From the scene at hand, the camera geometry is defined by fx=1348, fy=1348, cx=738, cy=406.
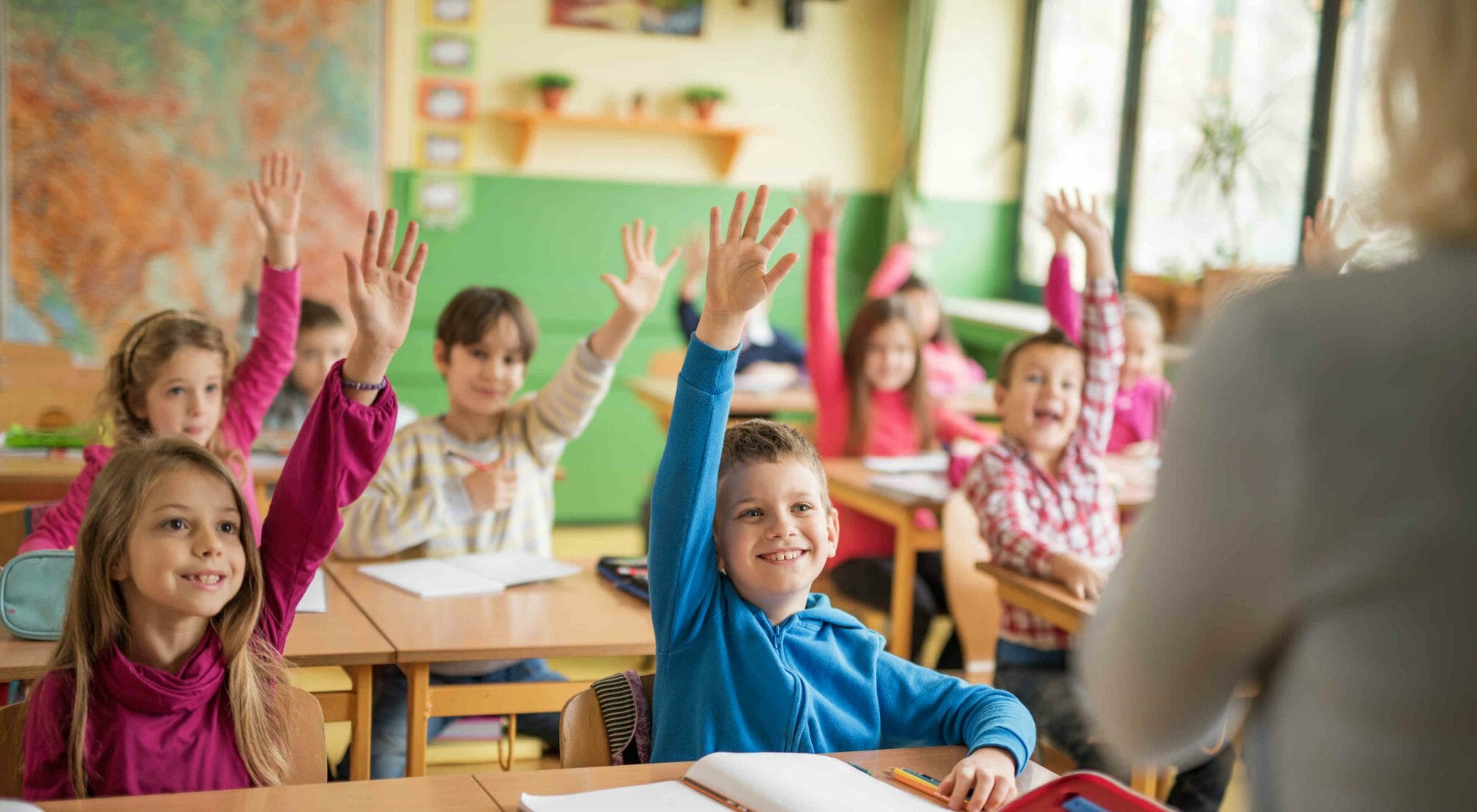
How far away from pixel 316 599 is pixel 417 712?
31 centimetres

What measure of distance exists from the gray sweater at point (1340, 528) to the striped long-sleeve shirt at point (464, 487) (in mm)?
2023

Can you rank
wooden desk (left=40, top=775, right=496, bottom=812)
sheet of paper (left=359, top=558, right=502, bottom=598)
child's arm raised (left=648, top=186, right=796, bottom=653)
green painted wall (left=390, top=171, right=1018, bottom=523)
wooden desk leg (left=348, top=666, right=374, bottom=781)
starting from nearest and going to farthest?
wooden desk (left=40, top=775, right=496, bottom=812)
child's arm raised (left=648, top=186, right=796, bottom=653)
wooden desk leg (left=348, top=666, right=374, bottom=781)
sheet of paper (left=359, top=558, right=502, bottom=598)
green painted wall (left=390, top=171, right=1018, bottom=523)

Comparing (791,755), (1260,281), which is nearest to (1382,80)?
(1260,281)

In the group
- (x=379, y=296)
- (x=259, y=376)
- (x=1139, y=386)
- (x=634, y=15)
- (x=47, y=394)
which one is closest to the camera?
(x=379, y=296)

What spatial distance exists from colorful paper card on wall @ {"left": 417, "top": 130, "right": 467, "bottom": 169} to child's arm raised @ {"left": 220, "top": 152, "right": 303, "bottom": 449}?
319cm

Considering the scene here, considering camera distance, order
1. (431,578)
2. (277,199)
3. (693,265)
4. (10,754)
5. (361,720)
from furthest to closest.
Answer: (693,265) < (277,199) < (431,578) < (361,720) < (10,754)

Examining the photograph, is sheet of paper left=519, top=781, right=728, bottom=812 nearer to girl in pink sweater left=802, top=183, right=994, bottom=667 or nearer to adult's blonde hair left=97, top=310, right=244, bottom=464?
adult's blonde hair left=97, top=310, right=244, bottom=464

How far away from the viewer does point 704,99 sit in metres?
6.04

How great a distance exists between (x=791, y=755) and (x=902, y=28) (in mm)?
5531

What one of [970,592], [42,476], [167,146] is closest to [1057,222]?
[970,592]

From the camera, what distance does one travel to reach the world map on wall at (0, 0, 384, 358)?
5352mm

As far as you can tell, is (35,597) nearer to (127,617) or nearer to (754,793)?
(127,617)

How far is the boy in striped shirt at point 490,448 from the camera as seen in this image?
2594 millimetres

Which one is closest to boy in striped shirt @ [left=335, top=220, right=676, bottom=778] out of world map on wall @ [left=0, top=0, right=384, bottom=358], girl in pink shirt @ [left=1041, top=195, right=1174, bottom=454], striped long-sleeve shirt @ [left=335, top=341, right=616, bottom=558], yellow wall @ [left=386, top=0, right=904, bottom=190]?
striped long-sleeve shirt @ [left=335, top=341, right=616, bottom=558]
